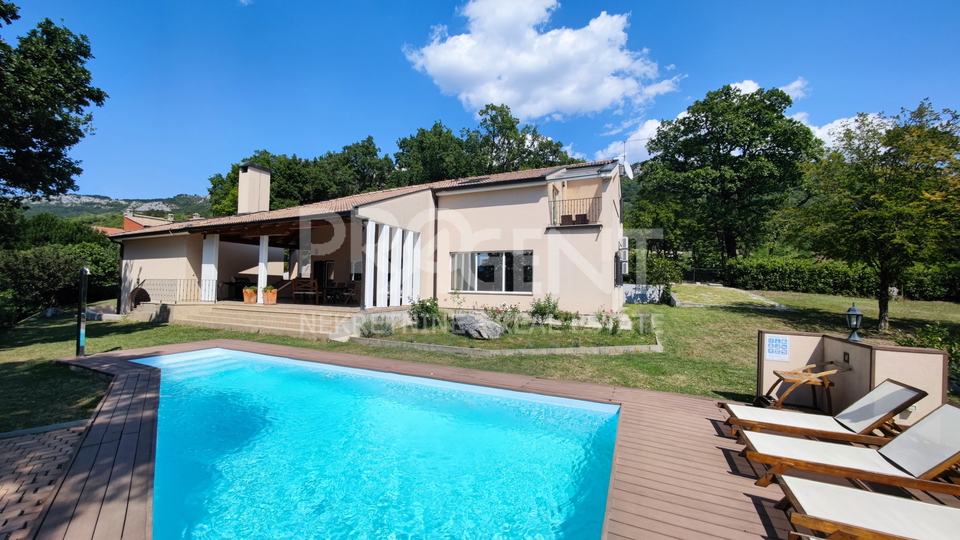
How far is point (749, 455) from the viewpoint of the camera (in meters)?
3.26

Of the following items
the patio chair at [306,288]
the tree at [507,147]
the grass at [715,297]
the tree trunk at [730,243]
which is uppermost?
the tree at [507,147]

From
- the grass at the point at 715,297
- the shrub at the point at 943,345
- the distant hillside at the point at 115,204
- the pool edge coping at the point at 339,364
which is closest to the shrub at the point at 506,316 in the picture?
the pool edge coping at the point at 339,364

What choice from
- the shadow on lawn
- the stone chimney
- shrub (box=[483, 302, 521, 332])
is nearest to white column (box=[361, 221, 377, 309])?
shrub (box=[483, 302, 521, 332])

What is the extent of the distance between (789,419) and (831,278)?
2338 cm

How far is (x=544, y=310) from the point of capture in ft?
40.5

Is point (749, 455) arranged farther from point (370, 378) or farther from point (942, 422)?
point (370, 378)

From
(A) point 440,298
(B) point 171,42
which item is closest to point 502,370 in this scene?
(A) point 440,298

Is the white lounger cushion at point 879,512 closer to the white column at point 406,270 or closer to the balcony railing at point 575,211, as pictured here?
the balcony railing at point 575,211

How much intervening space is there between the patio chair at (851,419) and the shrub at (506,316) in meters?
7.62

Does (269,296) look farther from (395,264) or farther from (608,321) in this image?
(608,321)

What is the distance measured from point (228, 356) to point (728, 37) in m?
17.1

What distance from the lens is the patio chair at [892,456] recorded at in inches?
114

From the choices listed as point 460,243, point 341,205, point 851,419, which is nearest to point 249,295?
point 341,205

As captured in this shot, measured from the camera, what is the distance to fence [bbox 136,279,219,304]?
1505cm
